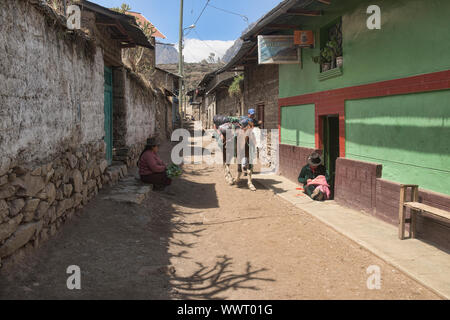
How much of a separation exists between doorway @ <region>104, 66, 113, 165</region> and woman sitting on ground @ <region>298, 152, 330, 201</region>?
451cm

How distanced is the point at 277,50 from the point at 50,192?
6.69 metres

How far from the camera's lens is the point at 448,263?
409 cm

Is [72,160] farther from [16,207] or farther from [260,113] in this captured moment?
[260,113]

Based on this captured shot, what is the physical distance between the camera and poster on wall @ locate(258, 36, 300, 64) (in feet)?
29.0

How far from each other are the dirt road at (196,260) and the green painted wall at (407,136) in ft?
4.69

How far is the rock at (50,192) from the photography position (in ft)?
13.1

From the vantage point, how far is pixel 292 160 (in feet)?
33.1

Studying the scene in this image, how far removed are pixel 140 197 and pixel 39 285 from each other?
315 centimetres

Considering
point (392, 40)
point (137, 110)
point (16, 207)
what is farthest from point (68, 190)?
point (137, 110)

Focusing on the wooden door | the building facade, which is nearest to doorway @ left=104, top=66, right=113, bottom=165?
the wooden door

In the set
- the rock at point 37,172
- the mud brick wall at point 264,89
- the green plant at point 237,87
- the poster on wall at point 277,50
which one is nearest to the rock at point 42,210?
the rock at point 37,172
